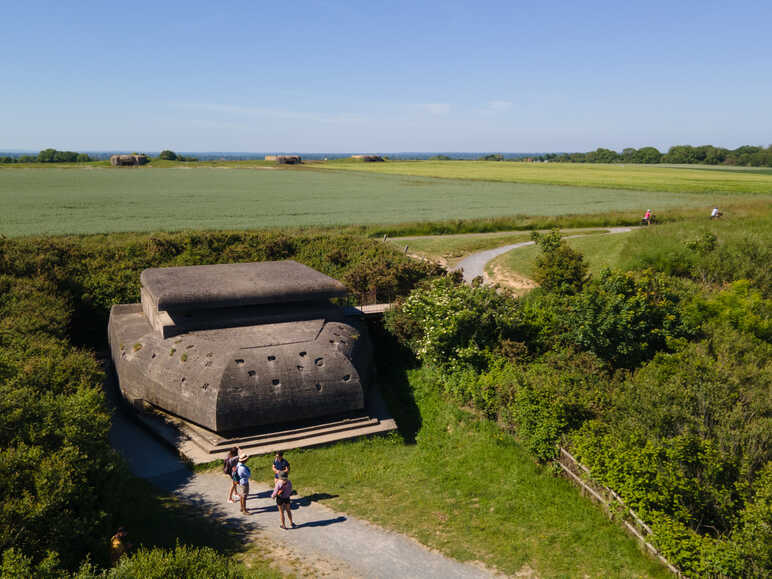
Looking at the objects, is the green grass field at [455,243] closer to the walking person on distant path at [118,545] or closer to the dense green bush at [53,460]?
the dense green bush at [53,460]

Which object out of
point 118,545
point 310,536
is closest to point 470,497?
point 310,536

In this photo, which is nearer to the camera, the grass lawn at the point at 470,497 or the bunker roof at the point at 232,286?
the grass lawn at the point at 470,497

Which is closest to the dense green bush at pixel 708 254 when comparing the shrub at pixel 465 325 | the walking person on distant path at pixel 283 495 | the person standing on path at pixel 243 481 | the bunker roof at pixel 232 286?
the shrub at pixel 465 325

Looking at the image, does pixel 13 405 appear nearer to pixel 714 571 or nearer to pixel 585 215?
pixel 714 571

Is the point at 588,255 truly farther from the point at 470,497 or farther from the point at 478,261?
the point at 470,497

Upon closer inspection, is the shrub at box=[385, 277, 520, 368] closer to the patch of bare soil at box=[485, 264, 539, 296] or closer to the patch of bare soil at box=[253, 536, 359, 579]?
the patch of bare soil at box=[485, 264, 539, 296]

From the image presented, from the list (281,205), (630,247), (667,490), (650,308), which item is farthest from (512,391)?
(281,205)
